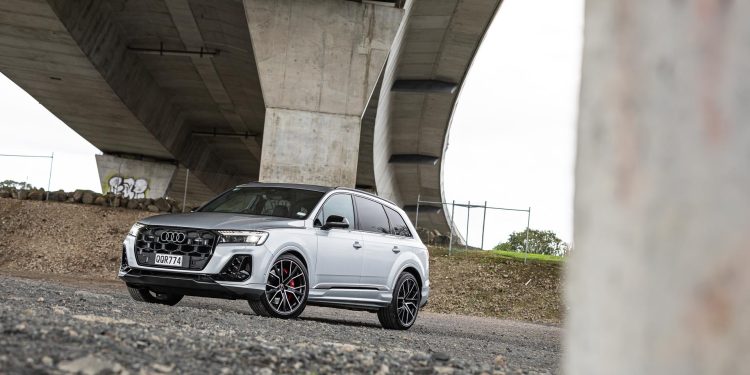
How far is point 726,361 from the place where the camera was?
6.26 feet

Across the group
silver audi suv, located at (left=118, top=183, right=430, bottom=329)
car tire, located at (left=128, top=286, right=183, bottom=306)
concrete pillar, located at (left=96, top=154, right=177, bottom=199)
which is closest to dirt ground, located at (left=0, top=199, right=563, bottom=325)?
silver audi suv, located at (left=118, top=183, right=430, bottom=329)

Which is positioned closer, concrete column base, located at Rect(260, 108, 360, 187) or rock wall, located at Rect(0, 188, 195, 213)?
concrete column base, located at Rect(260, 108, 360, 187)

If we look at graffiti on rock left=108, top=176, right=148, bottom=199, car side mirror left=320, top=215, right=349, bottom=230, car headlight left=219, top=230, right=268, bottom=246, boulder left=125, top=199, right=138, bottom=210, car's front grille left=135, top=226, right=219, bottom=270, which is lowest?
car's front grille left=135, top=226, right=219, bottom=270

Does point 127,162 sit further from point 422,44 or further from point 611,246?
point 611,246

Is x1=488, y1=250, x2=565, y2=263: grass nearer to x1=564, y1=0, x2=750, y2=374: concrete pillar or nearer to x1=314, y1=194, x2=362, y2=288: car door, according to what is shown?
x1=314, y1=194, x2=362, y2=288: car door

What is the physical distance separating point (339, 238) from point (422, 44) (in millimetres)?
22464

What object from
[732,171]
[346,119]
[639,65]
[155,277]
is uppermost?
[346,119]

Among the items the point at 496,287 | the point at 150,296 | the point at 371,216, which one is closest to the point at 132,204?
the point at 496,287

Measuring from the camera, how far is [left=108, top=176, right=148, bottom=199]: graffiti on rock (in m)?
41.9

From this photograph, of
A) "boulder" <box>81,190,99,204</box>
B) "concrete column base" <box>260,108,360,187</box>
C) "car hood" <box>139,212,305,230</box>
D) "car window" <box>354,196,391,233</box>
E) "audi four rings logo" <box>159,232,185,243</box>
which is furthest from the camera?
"boulder" <box>81,190,99,204</box>

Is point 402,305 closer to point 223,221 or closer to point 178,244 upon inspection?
point 223,221

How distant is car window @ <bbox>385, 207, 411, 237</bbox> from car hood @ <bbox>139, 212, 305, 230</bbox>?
1.92m

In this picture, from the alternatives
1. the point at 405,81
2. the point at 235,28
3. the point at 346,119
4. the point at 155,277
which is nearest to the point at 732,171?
the point at 155,277

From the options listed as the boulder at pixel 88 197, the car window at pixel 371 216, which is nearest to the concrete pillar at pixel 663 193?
the car window at pixel 371 216
